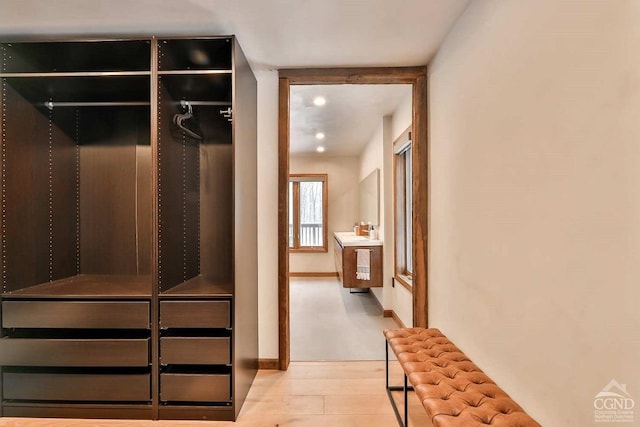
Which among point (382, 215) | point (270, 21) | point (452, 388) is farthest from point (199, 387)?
point (382, 215)

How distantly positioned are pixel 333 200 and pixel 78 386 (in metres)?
5.52

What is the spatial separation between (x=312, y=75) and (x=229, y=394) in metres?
2.38

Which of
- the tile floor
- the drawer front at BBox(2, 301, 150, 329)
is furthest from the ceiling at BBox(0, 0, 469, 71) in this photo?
the tile floor

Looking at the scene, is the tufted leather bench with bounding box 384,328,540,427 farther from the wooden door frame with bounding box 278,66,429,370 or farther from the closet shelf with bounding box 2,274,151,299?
the closet shelf with bounding box 2,274,151,299

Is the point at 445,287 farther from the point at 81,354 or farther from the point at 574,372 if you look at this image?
the point at 81,354

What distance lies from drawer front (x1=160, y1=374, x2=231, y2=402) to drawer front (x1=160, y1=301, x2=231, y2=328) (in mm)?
310

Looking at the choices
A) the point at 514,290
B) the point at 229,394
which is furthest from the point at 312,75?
the point at 229,394

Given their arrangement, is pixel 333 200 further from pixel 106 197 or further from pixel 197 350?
pixel 197 350

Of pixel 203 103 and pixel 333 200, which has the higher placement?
pixel 203 103

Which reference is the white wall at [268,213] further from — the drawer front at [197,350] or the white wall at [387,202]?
the white wall at [387,202]

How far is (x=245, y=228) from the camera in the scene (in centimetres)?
228

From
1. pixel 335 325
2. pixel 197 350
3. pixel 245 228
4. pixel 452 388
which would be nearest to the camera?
pixel 452 388

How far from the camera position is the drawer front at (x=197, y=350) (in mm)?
2008

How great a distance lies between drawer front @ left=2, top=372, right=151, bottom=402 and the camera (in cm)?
203
